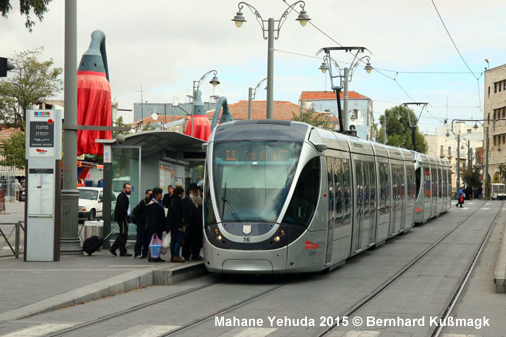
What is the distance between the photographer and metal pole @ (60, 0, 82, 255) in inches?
746

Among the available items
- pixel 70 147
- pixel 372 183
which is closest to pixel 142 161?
pixel 70 147

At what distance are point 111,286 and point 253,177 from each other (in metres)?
3.31

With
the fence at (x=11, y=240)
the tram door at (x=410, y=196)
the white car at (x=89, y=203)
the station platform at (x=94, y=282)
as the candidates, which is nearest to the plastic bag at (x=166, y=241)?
the station platform at (x=94, y=282)

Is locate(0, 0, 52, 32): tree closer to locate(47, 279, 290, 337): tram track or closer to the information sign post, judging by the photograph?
the information sign post

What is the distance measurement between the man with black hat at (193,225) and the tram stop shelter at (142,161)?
250 cm

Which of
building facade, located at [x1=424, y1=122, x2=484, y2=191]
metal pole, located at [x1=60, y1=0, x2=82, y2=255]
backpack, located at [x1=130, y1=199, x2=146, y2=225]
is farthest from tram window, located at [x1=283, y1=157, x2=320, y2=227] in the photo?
building facade, located at [x1=424, y1=122, x2=484, y2=191]

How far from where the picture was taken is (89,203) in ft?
126

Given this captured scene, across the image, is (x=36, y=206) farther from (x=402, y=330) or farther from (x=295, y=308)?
(x=402, y=330)

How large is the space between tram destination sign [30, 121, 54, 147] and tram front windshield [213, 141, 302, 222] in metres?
4.15

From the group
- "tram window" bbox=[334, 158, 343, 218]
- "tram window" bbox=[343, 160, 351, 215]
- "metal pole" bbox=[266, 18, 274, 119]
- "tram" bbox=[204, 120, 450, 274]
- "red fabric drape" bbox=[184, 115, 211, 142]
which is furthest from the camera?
"red fabric drape" bbox=[184, 115, 211, 142]

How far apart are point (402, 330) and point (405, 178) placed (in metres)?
19.2

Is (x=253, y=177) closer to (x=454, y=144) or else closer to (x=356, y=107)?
(x=356, y=107)

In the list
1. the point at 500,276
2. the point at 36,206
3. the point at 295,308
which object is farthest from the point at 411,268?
the point at 36,206

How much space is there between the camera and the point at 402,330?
1002 cm
